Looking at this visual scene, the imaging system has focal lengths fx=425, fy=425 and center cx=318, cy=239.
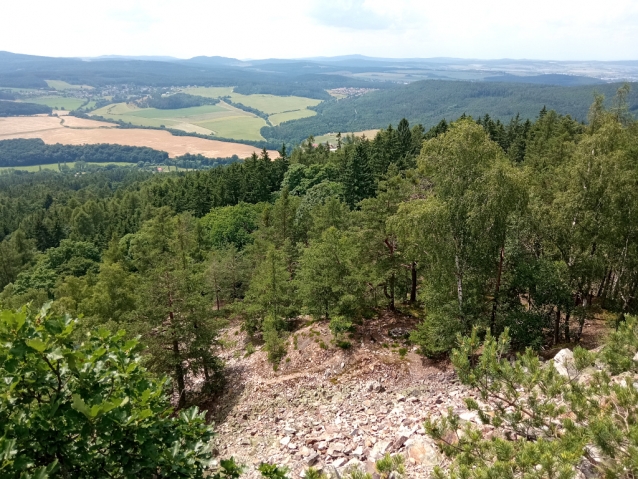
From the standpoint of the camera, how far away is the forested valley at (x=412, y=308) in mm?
5305

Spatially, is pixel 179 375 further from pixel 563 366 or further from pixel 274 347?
pixel 563 366

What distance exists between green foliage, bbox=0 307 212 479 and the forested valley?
0.02 metres

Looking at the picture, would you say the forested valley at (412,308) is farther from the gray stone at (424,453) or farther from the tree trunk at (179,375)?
the gray stone at (424,453)

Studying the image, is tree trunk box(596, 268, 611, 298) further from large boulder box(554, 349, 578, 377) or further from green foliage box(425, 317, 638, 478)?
green foliage box(425, 317, 638, 478)

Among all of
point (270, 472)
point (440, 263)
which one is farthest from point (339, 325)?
point (270, 472)

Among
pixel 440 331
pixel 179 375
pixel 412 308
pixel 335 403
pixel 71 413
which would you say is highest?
pixel 71 413

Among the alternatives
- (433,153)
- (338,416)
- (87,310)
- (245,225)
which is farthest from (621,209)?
(245,225)

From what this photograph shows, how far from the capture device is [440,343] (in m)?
17.7

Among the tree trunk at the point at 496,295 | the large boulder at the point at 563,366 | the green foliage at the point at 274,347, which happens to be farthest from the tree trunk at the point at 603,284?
the green foliage at the point at 274,347

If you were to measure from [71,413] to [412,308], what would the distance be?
22.8 metres

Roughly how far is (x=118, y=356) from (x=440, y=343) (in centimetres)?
1437

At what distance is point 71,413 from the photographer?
4980 millimetres

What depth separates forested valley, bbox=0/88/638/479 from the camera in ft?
17.4

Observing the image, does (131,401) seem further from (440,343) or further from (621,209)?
(621,209)
